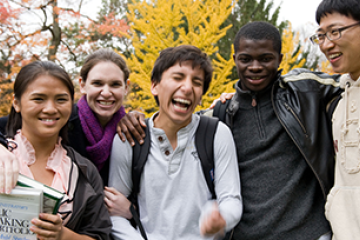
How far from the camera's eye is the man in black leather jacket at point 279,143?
2.07 metres

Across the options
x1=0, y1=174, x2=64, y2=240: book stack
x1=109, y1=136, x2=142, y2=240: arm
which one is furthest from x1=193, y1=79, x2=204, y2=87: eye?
x1=0, y1=174, x2=64, y2=240: book stack

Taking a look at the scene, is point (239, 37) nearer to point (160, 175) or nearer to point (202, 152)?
point (202, 152)

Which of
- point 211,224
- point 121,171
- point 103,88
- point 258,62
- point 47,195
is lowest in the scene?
point 211,224

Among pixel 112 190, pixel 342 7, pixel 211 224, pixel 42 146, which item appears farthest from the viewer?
pixel 112 190

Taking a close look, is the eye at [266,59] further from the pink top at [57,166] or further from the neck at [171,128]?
the pink top at [57,166]

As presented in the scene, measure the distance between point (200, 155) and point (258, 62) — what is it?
89cm

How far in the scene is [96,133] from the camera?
2.33 m

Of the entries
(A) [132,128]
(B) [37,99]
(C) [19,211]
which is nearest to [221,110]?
(A) [132,128]

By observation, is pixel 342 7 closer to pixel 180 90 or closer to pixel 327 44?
pixel 327 44

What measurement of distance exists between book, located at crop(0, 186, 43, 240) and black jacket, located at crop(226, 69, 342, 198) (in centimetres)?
167

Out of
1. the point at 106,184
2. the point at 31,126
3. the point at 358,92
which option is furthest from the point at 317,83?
the point at 31,126

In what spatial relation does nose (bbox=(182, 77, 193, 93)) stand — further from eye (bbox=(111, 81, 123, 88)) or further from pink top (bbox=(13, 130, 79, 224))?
pink top (bbox=(13, 130, 79, 224))

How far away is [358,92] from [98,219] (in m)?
1.86

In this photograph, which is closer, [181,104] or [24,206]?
[24,206]
